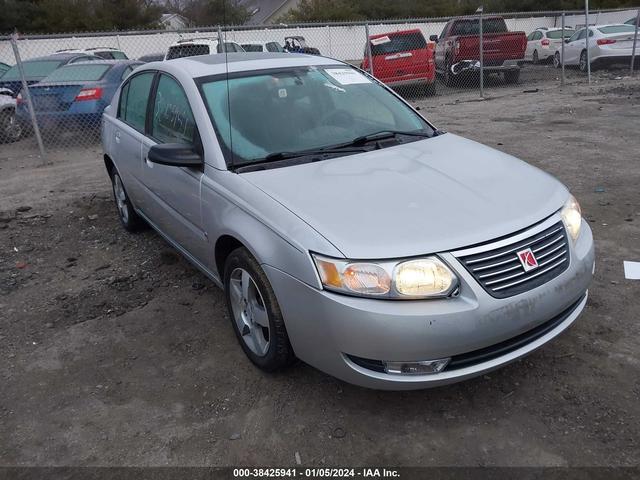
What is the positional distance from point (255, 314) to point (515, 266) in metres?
1.36

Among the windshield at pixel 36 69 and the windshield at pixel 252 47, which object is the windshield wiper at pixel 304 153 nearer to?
the windshield at pixel 36 69

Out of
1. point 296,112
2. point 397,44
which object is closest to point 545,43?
point 397,44

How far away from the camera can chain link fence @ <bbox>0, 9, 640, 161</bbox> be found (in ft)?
33.3

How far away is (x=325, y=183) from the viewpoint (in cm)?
302

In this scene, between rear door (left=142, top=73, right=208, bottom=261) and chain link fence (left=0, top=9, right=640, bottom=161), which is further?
chain link fence (left=0, top=9, right=640, bottom=161)

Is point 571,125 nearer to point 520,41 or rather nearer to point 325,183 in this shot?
point 520,41

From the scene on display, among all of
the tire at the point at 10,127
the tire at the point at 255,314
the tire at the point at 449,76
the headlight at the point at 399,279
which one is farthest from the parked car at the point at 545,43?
the headlight at the point at 399,279

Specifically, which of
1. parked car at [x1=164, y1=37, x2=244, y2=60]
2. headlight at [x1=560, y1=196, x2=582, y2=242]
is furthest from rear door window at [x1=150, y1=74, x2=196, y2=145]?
parked car at [x1=164, y1=37, x2=244, y2=60]

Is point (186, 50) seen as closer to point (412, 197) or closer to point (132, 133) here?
point (132, 133)

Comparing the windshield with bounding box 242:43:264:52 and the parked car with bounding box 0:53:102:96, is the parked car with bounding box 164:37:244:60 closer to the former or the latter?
the windshield with bounding box 242:43:264:52

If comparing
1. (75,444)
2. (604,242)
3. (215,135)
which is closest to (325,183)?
(215,135)

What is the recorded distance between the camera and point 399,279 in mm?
2461

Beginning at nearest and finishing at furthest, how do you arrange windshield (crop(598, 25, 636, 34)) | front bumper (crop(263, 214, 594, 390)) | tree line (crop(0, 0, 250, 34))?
front bumper (crop(263, 214, 594, 390))
windshield (crop(598, 25, 636, 34))
tree line (crop(0, 0, 250, 34))

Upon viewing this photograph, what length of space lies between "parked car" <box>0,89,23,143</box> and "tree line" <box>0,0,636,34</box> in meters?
18.4
